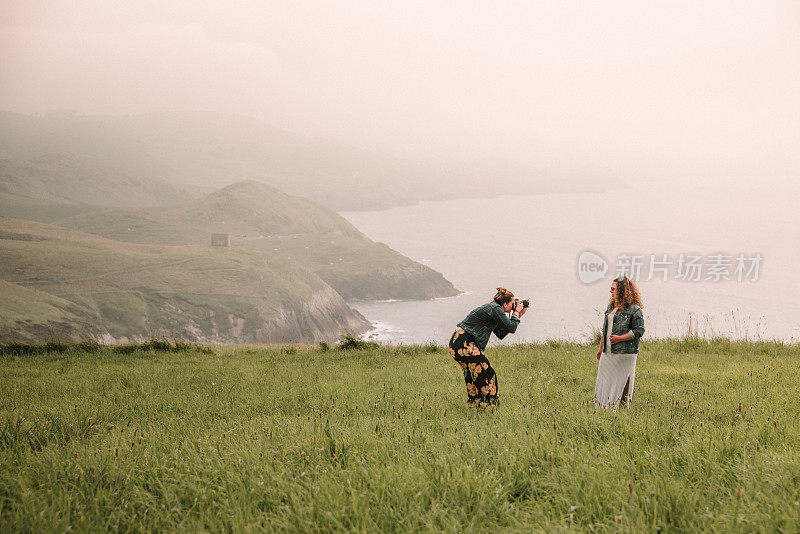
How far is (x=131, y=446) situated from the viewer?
208 inches

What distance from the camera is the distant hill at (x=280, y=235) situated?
131000 millimetres

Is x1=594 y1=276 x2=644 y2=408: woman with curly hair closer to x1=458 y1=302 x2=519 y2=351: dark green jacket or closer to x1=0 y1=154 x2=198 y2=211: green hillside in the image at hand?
x1=458 y1=302 x2=519 y2=351: dark green jacket

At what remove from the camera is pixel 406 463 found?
4.41 m

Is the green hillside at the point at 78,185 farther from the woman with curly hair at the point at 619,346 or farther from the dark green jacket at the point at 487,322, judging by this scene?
the woman with curly hair at the point at 619,346

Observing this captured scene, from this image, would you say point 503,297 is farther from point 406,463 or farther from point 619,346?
point 406,463

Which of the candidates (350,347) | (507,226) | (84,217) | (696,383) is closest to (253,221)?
(84,217)

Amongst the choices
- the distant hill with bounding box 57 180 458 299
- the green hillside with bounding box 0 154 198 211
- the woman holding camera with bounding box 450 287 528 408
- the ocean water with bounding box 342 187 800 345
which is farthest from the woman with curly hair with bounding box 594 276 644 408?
the green hillside with bounding box 0 154 198 211

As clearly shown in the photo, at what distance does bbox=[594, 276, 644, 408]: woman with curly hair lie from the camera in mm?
7652

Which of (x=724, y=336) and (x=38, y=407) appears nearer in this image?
(x=38, y=407)

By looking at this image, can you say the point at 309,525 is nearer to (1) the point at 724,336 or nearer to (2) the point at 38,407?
(2) the point at 38,407

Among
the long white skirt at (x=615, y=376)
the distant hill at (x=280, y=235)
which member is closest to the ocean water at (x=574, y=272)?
the distant hill at (x=280, y=235)

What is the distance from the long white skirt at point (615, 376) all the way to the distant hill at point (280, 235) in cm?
11428

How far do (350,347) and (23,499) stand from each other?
1463cm

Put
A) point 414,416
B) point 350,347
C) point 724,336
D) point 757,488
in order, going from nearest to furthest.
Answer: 1. point 757,488
2. point 414,416
3. point 724,336
4. point 350,347
